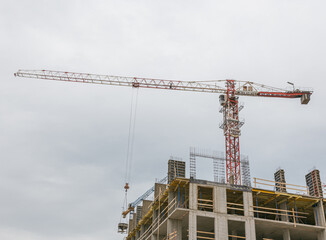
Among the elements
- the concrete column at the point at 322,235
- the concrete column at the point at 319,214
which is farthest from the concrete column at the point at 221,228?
the concrete column at the point at 322,235

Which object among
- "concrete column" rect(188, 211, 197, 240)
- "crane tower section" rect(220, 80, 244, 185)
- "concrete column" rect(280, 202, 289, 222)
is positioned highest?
"crane tower section" rect(220, 80, 244, 185)

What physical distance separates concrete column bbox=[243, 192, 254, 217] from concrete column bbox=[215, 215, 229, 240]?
2.23 meters

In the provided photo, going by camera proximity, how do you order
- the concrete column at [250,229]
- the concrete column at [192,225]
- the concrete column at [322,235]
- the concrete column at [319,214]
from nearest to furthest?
1. the concrete column at [192,225]
2. the concrete column at [250,229]
3. the concrete column at [322,235]
4. the concrete column at [319,214]

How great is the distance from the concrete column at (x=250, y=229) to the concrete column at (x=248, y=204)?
469 millimetres

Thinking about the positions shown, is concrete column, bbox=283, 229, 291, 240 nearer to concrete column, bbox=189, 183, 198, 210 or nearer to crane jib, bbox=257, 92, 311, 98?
concrete column, bbox=189, 183, 198, 210

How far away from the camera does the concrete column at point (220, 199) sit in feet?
130

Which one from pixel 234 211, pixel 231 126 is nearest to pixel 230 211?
pixel 234 211

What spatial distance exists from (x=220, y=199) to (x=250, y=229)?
145 inches

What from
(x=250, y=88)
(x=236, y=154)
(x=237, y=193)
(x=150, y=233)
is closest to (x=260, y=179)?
(x=237, y=193)

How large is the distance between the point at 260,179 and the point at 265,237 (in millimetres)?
6476

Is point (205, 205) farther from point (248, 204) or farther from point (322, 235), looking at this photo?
point (322, 235)

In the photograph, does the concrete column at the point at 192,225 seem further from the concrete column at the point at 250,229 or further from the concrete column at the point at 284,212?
the concrete column at the point at 284,212

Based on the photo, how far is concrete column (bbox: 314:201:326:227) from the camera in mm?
41531

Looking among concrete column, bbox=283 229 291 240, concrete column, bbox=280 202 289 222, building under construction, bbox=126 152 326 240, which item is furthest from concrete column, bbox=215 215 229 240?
concrete column, bbox=283 229 291 240
